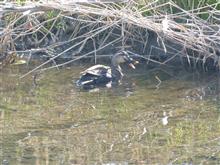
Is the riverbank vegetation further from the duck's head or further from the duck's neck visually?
the duck's neck

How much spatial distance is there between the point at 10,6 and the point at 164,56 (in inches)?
79.5

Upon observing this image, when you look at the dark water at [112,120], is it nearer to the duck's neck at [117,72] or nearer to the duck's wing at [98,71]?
the duck's neck at [117,72]

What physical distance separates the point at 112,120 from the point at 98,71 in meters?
1.63

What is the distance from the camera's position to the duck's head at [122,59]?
8672mm

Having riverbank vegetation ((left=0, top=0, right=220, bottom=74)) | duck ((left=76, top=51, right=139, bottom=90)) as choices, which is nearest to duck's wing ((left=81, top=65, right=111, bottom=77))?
duck ((left=76, top=51, right=139, bottom=90))

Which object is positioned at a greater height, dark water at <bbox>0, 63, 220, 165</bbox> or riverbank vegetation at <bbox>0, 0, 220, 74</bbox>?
riverbank vegetation at <bbox>0, 0, 220, 74</bbox>

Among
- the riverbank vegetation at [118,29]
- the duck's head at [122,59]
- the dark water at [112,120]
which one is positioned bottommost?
the dark water at [112,120]

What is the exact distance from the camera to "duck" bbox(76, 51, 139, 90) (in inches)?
321

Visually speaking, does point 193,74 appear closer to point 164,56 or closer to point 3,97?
point 164,56

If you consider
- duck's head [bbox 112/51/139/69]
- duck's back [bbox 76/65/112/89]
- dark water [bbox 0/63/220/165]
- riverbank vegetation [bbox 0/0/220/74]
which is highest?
riverbank vegetation [bbox 0/0/220/74]

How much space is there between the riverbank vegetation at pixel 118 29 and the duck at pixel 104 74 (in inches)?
6.9

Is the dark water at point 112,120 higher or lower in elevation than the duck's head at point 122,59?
lower

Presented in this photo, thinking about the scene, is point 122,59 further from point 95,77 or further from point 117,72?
point 95,77

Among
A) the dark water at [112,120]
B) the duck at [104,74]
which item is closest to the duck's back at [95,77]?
the duck at [104,74]
